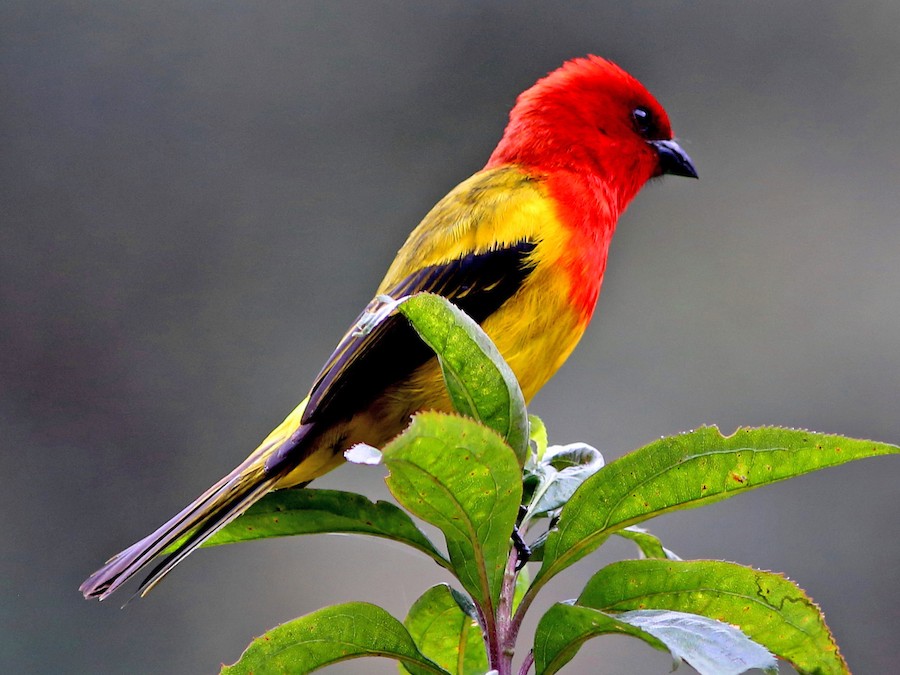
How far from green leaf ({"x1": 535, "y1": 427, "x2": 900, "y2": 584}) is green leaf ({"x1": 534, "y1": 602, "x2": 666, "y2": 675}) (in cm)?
11

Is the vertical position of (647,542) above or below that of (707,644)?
above

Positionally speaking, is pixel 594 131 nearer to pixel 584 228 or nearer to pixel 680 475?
pixel 584 228

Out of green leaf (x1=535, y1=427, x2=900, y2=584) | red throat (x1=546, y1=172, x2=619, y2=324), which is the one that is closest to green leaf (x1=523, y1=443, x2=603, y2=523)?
green leaf (x1=535, y1=427, x2=900, y2=584)

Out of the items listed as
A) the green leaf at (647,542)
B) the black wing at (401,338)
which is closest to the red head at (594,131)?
the black wing at (401,338)

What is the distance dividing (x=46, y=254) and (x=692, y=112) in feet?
13.6

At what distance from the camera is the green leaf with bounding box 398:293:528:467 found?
1.38m

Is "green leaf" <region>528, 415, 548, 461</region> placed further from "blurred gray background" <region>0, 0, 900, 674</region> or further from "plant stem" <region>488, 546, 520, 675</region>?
"blurred gray background" <region>0, 0, 900, 674</region>

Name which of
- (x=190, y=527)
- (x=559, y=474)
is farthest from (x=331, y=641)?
(x=190, y=527)

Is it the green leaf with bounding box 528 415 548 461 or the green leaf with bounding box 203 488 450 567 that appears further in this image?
the green leaf with bounding box 528 415 548 461

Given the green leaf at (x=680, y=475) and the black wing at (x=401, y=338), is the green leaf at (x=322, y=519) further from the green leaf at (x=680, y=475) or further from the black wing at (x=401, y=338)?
the black wing at (x=401, y=338)

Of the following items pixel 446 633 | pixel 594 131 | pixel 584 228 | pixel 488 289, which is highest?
pixel 594 131

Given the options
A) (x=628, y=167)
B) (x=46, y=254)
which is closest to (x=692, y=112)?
(x=628, y=167)

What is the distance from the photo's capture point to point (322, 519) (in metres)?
1.65

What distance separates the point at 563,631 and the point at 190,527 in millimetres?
1161
